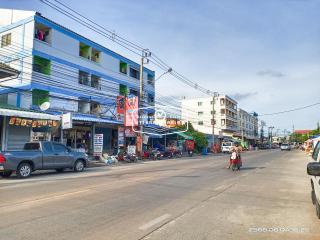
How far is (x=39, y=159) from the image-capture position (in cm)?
1784

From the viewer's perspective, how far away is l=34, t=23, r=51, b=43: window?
28.8 metres

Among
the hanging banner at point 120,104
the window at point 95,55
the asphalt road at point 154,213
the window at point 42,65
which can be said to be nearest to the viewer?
the asphalt road at point 154,213

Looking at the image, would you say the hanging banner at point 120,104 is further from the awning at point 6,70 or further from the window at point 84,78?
the awning at point 6,70

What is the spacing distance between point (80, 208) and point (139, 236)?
2.84 metres

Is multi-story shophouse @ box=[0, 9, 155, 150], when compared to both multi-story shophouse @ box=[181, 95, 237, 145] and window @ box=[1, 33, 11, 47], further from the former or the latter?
multi-story shophouse @ box=[181, 95, 237, 145]

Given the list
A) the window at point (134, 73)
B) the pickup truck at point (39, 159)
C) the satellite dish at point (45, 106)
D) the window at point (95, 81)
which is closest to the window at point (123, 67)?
the window at point (134, 73)

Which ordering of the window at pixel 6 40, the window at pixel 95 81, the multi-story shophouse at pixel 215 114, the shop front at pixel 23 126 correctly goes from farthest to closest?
the multi-story shophouse at pixel 215 114 → the window at pixel 95 81 → the window at pixel 6 40 → the shop front at pixel 23 126

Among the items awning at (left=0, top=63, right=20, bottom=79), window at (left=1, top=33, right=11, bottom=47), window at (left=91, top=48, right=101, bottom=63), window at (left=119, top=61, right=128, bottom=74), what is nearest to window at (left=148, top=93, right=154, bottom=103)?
window at (left=119, top=61, right=128, bottom=74)

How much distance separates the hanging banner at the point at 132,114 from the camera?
32.2 m

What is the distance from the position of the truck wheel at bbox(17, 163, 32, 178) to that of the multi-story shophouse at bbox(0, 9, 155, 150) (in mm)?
5731

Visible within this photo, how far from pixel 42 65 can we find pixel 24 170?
1412cm

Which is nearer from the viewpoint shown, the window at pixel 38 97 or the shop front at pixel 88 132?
the window at pixel 38 97

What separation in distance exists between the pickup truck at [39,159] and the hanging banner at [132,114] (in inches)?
454

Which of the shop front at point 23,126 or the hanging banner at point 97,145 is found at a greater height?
the shop front at point 23,126
